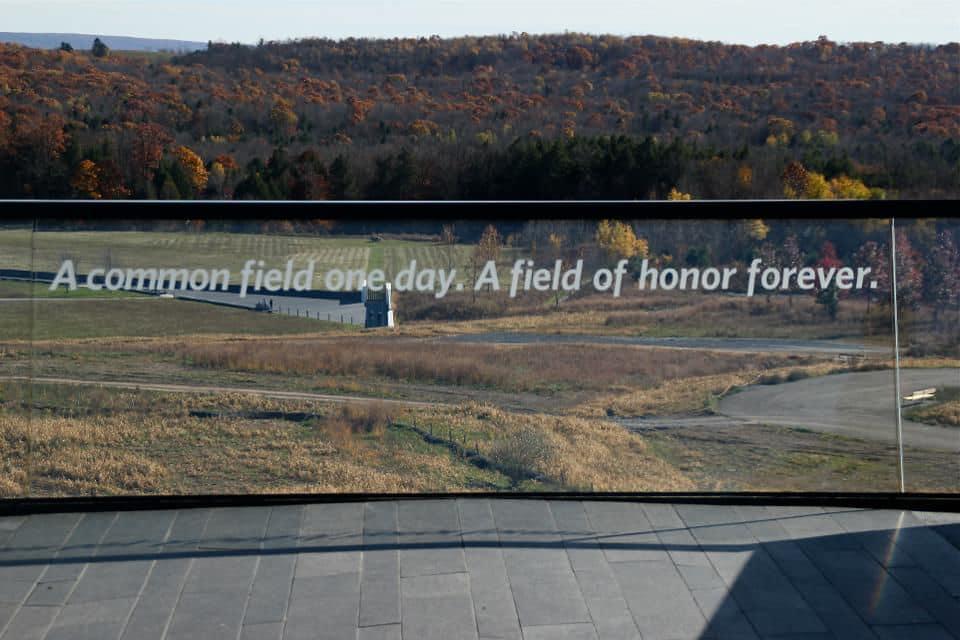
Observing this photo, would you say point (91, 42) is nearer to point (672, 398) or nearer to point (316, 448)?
point (316, 448)

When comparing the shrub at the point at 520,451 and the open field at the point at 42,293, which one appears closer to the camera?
the open field at the point at 42,293

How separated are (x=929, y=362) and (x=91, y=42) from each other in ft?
107

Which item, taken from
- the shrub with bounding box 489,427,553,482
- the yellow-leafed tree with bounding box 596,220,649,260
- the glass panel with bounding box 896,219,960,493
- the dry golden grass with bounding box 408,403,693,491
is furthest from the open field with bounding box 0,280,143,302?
the glass panel with bounding box 896,219,960,493

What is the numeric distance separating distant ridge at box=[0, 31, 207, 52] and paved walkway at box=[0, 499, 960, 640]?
3113 centimetres

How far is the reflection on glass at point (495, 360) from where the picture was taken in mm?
2809

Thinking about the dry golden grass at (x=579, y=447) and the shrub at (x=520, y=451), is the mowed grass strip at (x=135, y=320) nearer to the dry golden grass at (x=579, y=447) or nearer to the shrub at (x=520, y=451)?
the dry golden grass at (x=579, y=447)

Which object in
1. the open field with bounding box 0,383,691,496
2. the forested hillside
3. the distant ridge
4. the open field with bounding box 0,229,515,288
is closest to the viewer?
the open field with bounding box 0,229,515,288

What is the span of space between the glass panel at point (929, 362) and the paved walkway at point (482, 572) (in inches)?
6.4

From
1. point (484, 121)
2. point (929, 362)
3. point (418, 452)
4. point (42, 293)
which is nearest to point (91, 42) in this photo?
point (484, 121)

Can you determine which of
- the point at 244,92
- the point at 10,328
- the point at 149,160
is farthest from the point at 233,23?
the point at 10,328

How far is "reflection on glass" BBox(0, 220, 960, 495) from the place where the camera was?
2809 mm

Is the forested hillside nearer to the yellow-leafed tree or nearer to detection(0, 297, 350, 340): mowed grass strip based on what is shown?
detection(0, 297, 350, 340): mowed grass strip

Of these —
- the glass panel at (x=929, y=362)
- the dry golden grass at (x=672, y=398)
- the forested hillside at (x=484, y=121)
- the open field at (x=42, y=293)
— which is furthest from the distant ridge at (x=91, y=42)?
the glass panel at (x=929, y=362)

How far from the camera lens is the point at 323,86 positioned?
32062mm
